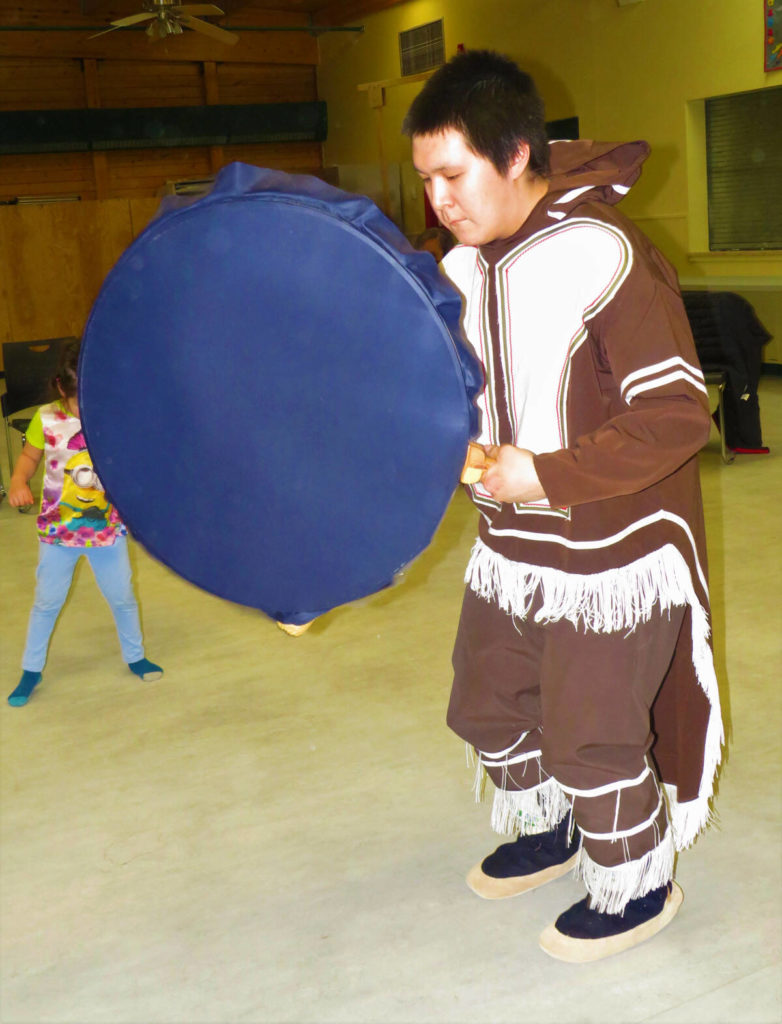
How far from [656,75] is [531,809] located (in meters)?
7.69

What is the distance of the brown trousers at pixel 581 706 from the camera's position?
59.8 inches

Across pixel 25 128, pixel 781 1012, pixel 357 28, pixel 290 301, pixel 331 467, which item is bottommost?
pixel 781 1012

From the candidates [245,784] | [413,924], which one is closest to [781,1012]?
[413,924]

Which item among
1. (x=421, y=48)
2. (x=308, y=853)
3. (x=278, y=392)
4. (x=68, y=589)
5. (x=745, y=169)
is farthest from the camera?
(x=421, y=48)

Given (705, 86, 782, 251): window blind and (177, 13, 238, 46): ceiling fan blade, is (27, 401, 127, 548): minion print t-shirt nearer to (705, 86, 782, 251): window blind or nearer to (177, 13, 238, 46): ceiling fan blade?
(177, 13, 238, 46): ceiling fan blade

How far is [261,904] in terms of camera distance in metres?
1.92

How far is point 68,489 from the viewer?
2.82 metres

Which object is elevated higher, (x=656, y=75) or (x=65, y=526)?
(x=656, y=75)

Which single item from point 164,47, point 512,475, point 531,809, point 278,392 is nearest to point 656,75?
point 164,47

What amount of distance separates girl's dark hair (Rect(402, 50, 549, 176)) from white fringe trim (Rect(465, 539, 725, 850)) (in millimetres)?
590

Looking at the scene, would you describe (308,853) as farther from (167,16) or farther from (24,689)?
(167,16)

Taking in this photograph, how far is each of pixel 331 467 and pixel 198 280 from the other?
0.83 feet

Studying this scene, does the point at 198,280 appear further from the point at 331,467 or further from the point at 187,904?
the point at 187,904

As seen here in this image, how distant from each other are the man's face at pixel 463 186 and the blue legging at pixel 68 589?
1.89 metres
